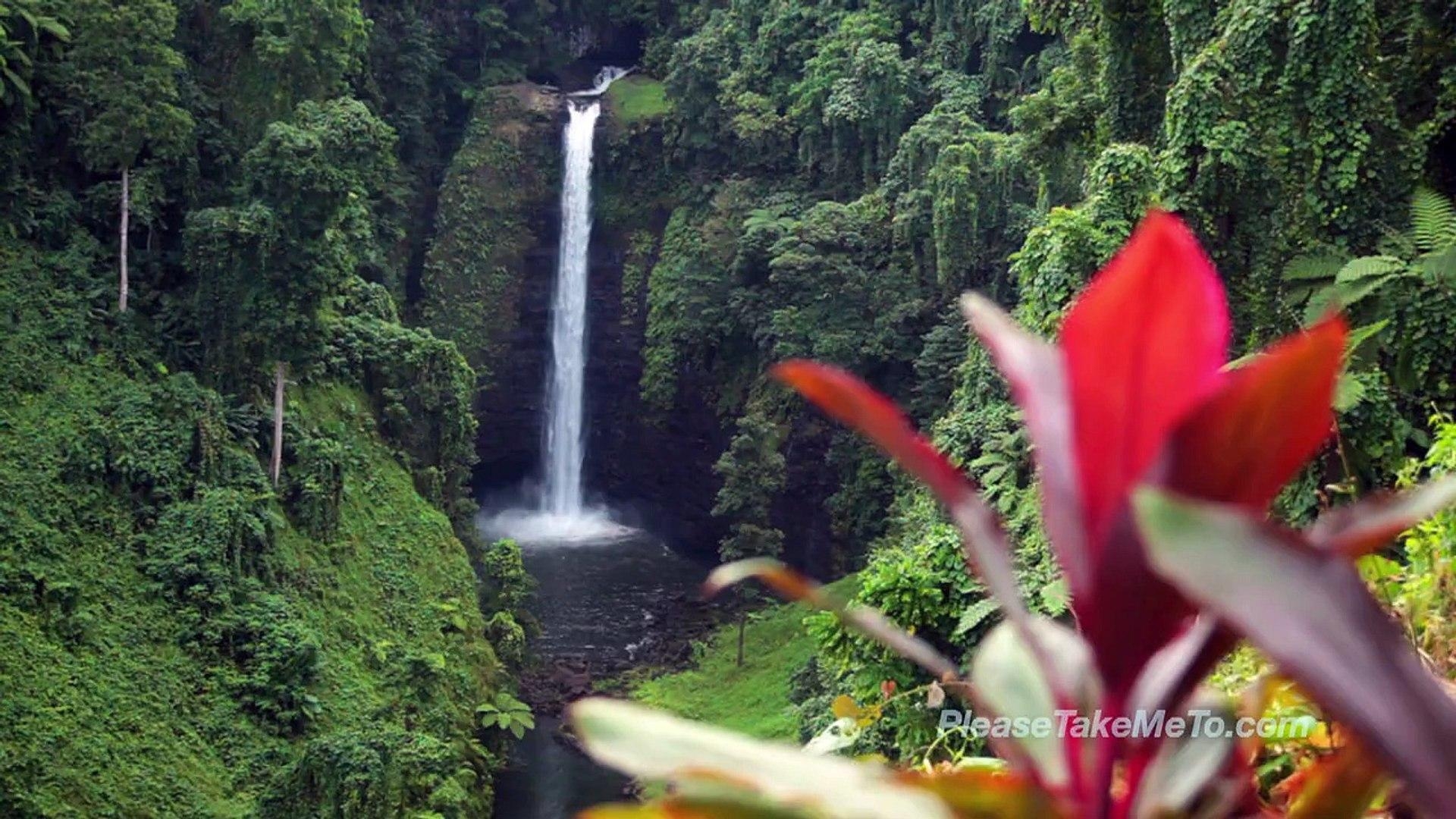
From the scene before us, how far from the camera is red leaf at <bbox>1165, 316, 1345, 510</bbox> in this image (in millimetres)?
632

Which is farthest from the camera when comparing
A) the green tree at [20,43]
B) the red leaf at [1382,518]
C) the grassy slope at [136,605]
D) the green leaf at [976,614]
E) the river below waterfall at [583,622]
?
the green tree at [20,43]

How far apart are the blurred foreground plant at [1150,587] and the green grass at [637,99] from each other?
813 inches

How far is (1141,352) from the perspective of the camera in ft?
2.17

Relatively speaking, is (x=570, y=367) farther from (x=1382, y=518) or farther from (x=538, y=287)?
(x=1382, y=518)

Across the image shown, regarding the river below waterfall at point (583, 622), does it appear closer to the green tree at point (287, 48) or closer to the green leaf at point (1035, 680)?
the green tree at point (287, 48)

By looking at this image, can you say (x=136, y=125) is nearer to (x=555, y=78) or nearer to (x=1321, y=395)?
(x=555, y=78)

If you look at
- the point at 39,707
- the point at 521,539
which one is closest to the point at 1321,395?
the point at 39,707

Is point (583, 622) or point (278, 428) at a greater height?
point (278, 428)

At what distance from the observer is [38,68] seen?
44.0ft

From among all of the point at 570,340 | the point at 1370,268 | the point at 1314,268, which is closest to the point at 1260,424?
the point at 1370,268

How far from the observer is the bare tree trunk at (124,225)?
1345 centimetres

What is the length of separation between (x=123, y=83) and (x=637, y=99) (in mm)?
9646

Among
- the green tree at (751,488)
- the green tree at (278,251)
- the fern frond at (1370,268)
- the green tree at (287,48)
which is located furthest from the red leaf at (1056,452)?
the green tree at (287,48)

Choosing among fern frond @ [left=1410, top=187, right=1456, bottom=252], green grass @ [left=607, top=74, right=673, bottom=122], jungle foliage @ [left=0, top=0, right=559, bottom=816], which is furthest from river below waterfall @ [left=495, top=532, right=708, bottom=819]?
fern frond @ [left=1410, top=187, right=1456, bottom=252]
